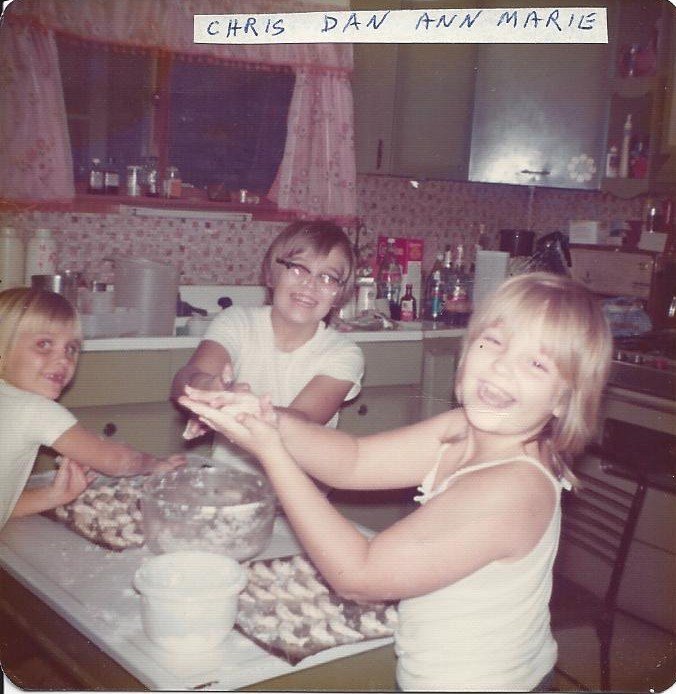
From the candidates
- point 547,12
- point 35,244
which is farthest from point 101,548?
point 35,244

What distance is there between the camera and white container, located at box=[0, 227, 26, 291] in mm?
1637

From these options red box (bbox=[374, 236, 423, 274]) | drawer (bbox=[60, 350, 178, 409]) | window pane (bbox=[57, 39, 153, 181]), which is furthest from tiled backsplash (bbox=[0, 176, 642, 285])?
drawer (bbox=[60, 350, 178, 409])

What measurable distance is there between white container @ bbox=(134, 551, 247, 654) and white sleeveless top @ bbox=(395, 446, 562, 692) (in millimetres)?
153

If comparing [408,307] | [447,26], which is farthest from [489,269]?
[447,26]

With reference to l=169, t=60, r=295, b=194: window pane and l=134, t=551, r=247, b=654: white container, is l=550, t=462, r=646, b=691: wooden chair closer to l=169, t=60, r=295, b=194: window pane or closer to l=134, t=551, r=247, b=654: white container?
l=134, t=551, r=247, b=654: white container

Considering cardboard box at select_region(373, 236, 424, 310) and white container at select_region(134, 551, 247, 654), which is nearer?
white container at select_region(134, 551, 247, 654)

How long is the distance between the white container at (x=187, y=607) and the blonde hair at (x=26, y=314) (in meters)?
0.40

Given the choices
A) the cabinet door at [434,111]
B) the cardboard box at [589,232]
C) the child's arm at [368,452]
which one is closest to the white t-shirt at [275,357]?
the child's arm at [368,452]

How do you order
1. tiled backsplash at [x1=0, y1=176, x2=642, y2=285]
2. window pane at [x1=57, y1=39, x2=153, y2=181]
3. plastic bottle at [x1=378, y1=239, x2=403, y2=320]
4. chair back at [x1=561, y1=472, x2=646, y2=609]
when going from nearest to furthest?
chair back at [x1=561, y1=472, x2=646, y2=609], window pane at [x1=57, y1=39, x2=153, y2=181], tiled backsplash at [x1=0, y1=176, x2=642, y2=285], plastic bottle at [x1=378, y1=239, x2=403, y2=320]

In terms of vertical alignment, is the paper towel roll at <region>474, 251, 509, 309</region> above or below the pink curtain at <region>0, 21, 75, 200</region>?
below

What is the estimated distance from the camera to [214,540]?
2.54 feet

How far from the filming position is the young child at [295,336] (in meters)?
1.25

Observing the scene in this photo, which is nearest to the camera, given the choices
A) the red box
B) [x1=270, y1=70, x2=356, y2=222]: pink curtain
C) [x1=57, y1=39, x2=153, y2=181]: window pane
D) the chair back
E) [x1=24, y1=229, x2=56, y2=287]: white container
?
the chair back

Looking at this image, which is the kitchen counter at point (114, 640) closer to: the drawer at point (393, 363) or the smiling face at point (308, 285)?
the smiling face at point (308, 285)
